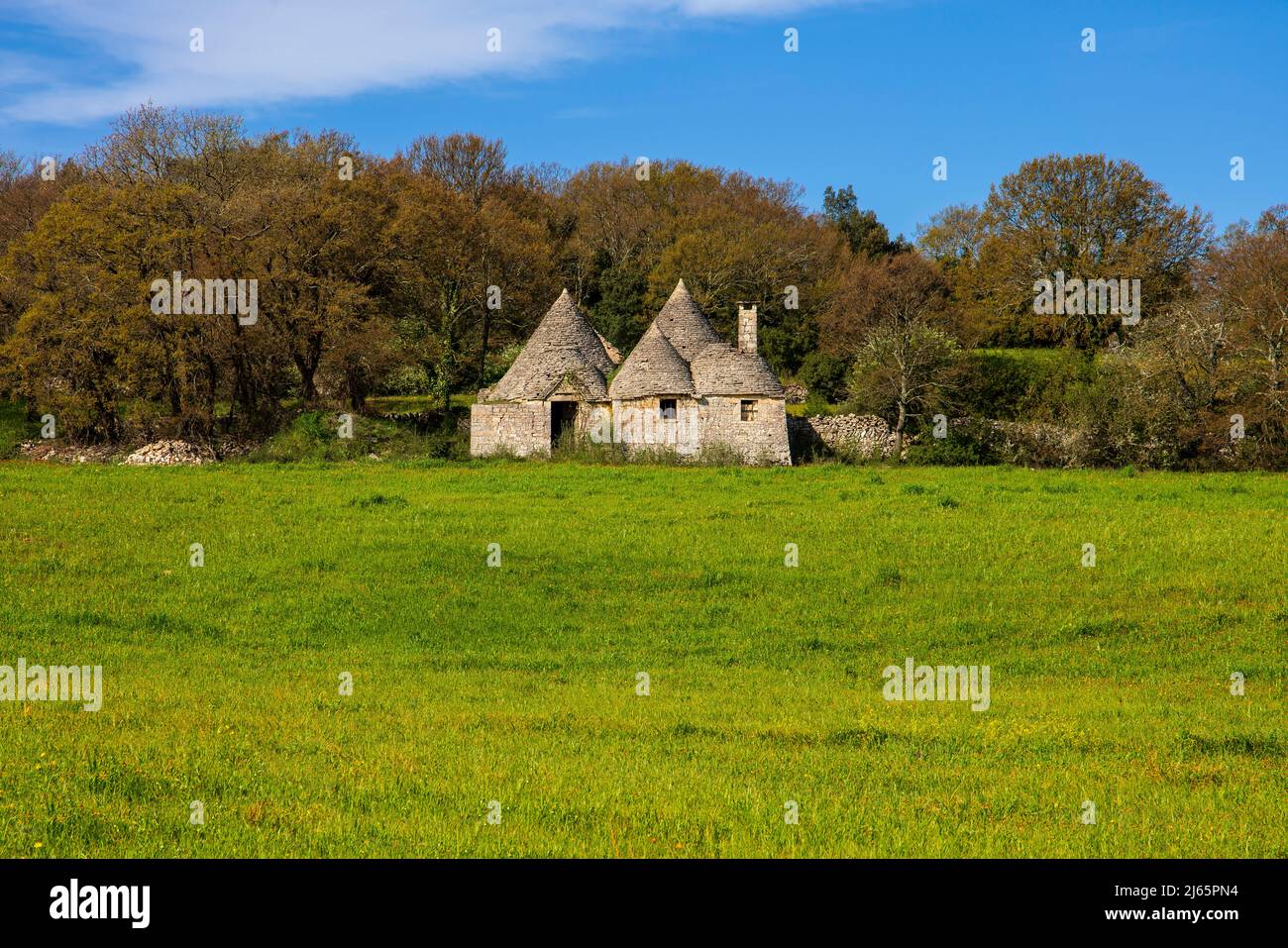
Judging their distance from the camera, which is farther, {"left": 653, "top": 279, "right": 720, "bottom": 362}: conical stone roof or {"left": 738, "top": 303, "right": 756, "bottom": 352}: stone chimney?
{"left": 738, "top": 303, "right": 756, "bottom": 352}: stone chimney

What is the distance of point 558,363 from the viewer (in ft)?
126

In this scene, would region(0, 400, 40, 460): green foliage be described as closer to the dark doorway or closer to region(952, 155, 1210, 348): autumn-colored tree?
the dark doorway

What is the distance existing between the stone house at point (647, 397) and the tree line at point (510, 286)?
680cm

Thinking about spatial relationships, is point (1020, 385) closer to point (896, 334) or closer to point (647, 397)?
point (896, 334)

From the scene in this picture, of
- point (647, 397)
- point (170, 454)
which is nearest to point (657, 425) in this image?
point (647, 397)

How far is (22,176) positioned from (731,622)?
63288 millimetres

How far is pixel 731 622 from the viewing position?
15258 mm

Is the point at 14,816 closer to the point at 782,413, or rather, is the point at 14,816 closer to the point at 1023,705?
the point at 1023,705

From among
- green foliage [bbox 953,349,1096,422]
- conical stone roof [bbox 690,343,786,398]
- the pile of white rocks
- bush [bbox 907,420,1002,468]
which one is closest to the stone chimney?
conical stone roof [bbox 690,343,786,398]

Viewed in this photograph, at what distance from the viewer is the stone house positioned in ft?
120

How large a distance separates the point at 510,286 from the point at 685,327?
1774 cm

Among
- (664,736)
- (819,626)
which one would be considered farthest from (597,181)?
(664,736)
